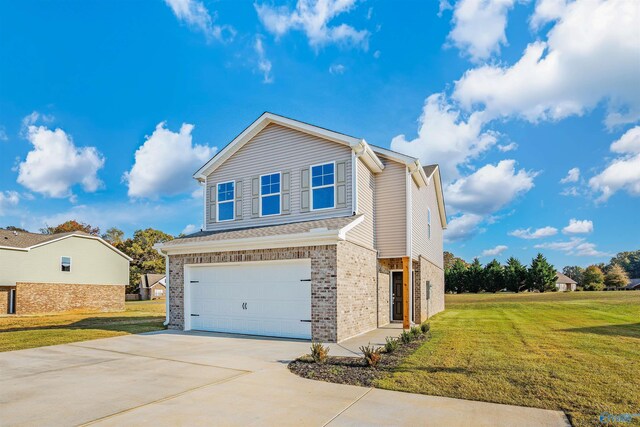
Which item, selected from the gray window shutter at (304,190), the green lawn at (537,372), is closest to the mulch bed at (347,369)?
the green lawn at (537,372)

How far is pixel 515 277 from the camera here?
43938mm

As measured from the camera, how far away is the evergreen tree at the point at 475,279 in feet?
149

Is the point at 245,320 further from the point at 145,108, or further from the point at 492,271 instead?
the point at 492,271

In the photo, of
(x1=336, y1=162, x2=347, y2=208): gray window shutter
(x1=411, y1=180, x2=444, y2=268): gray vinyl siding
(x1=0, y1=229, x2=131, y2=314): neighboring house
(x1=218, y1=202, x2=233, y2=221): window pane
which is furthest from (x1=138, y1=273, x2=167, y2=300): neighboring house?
(x1=336, y1=162, x2=347, y2=208): gray window shutter

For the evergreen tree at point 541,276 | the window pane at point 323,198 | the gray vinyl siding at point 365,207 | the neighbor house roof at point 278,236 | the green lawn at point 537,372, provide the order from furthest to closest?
the evergreen tree at point 541,276 → the window pane at point 323,198 → the gray vinyl siding at point 365,207 → the neighbor house roof at point 278,236 → the green lawn at point 537,372

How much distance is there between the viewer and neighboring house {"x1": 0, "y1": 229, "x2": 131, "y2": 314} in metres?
27.4

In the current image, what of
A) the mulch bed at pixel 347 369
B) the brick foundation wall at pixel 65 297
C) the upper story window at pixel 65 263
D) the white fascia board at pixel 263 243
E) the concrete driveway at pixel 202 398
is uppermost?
the white fascia board at pixel 263 243

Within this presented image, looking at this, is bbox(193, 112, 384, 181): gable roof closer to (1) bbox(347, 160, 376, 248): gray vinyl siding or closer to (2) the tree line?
(1) bbox(347, 160, 376, 248): gray vinyl siding

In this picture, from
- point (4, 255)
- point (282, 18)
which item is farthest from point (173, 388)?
point (4, 255)

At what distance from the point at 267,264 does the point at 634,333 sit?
38.3ft

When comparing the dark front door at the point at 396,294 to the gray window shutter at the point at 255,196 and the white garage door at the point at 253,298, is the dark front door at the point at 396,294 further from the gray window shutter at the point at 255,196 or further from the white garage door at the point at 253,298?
the gray window shutter at the point at 255,196

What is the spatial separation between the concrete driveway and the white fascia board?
3.49 meters

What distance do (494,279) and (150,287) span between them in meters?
47.6

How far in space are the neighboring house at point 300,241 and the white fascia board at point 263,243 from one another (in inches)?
Result: 1.4
